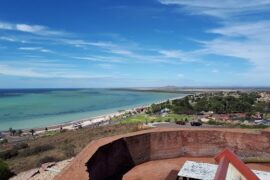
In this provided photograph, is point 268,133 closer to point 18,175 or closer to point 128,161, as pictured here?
point 128,161

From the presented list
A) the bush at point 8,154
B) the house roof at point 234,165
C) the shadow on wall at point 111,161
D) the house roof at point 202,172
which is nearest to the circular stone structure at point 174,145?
the shadow on wall at point 111,161

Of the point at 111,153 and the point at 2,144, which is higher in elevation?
the point at 111,153

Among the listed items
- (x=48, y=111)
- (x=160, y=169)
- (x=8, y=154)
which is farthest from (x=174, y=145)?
(x=48, y=111)

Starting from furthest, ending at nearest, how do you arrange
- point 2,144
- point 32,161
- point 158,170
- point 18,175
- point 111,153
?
point 2,144 < point 32,161 < point 18,175 < point 158,170 < point 111,153

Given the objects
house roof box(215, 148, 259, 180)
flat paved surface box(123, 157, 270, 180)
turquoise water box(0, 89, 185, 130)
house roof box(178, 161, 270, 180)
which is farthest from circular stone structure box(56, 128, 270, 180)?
turquoise water box(0, 89, 185, 130)

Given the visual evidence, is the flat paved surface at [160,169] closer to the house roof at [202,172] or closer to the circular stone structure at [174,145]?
the circular stone structure at [174,145]

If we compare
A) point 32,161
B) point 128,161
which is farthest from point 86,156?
point 32,161

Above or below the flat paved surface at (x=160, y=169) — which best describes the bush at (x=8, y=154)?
below
